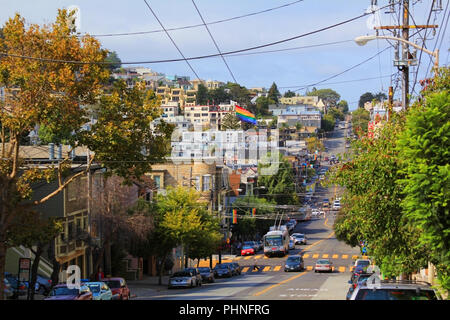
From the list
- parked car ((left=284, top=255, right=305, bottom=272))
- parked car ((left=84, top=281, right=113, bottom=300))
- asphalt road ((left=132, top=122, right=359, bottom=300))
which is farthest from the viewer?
parked car ((left=284, top=255, right=305, bottom=272))

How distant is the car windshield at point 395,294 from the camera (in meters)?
13.0

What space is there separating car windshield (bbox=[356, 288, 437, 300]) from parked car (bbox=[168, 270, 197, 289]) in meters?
31.0

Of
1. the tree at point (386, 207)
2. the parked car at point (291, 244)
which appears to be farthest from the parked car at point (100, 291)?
the parked car at point (291, 244)

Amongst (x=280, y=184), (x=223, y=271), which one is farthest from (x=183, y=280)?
(x=280, y=184)

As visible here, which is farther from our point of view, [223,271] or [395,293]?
[223,271]

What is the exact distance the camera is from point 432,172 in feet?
44.8

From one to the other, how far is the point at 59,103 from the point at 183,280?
71.6 ft

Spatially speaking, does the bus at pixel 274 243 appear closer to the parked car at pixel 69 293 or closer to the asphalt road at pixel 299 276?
the asphalt road at pixel 299 276

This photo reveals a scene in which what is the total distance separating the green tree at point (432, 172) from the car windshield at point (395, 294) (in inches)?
41.1

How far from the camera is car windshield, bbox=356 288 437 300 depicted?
13.0m

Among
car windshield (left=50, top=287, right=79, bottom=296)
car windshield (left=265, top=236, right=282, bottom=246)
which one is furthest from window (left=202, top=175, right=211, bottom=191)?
car windshield (left=50, top=287, right=79, bottom=296)

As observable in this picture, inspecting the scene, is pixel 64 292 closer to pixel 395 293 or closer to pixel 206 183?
pixel 395 293

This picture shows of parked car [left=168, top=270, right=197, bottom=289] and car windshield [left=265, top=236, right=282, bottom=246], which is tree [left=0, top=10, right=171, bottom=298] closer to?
parked car [left=168, top=270, right=197, bottom=289]

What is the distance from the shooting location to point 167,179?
72562 millimetres
